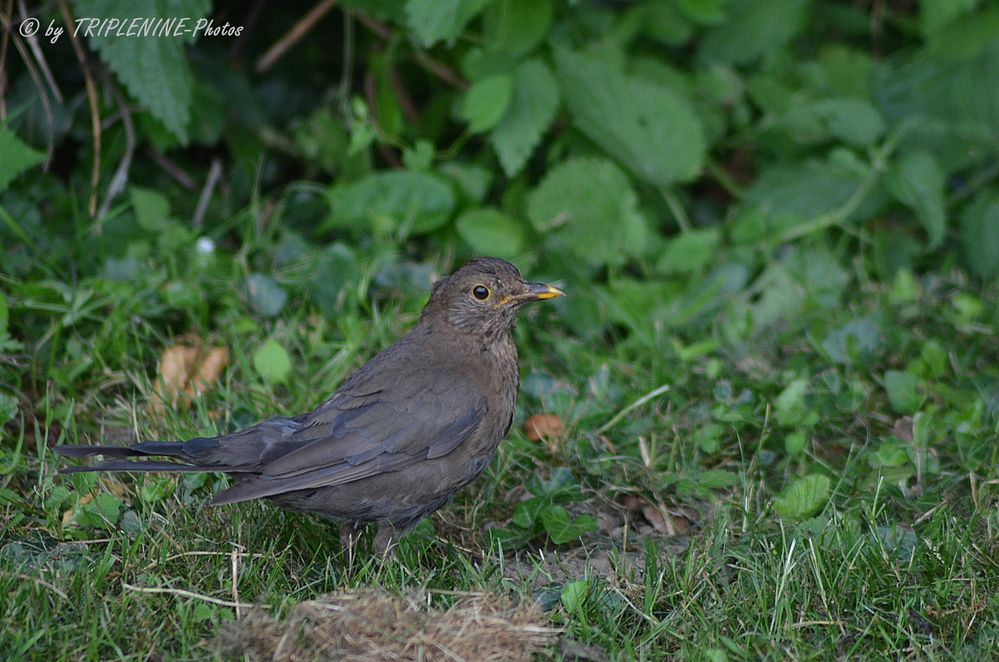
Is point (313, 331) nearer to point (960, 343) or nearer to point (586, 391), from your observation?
point (586, 391)

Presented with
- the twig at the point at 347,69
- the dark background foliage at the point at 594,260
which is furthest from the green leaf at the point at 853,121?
the twig at the point at 347,69

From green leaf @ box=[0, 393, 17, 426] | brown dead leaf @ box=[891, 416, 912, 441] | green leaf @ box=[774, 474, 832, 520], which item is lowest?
brown dead leaf @ box=[891, 416, 912, 441]

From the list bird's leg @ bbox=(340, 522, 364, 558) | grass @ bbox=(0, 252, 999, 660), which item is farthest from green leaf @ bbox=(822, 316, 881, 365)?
bird's leg @ bbox=(340, 522, 364, 558)

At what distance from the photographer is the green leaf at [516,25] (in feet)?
17.6

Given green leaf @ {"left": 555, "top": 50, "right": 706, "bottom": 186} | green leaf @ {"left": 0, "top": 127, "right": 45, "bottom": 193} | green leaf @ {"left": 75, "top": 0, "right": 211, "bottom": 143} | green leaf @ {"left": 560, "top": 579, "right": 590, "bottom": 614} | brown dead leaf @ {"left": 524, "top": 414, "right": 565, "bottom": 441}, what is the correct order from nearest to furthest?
→ green leaf @ {"left": 560, "top": 579, "right": 590, "bottom": 614}
brown dead leaf @ {"left": 524, "top": 414, "right": 565, "bottom": 441}
green leaf @ {"left": 0, "top": 127, "right": 45, "bottom": 193}
green leaf @ {"left": 75, "top": 0, "right": 211, "bottom": 143}
green leaf @ {"left": 555, "top": 50, "right": 706, "bottom": 186}

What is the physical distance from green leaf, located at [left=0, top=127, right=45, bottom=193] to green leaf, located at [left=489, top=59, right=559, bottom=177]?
1.91m

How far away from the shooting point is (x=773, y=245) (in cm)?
553

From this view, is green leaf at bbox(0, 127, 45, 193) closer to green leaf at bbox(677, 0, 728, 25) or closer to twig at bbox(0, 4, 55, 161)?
twig at bbox(0, 4, 55, 161)

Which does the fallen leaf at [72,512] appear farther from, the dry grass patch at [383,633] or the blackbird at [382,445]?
the dry grass patch at [383,633]

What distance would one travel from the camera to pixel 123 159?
5.33 m

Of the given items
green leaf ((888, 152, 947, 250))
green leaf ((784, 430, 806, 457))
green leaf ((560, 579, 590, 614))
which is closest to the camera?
green leaf ((560, 579, 590, 614))

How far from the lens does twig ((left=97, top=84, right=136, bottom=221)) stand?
520cm

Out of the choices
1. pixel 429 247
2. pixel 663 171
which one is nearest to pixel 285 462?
pixel 429 247

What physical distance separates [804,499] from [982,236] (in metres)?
2.49
